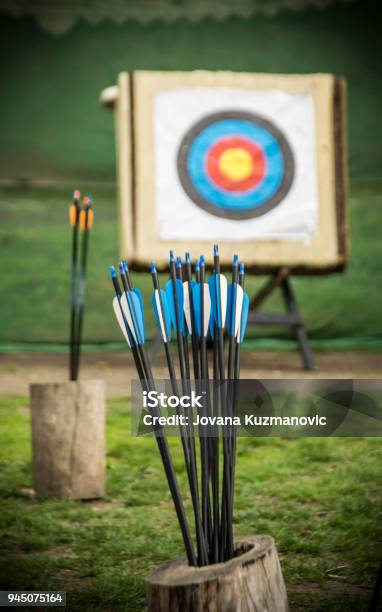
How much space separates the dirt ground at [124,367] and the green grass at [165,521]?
743mm

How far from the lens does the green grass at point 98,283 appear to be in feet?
15.5

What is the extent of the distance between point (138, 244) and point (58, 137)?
5.24 feet

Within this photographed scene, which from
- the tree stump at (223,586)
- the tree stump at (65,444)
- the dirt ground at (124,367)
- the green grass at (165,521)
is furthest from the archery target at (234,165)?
the tree stump at (223,586)

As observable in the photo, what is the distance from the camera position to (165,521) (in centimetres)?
218

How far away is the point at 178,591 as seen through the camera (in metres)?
1.26

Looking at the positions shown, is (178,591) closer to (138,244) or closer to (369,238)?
(138,244)

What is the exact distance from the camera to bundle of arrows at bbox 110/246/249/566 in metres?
1.35

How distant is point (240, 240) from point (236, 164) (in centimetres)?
37

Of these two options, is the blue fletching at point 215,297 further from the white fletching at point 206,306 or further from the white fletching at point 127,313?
the white fletching at point 127,313

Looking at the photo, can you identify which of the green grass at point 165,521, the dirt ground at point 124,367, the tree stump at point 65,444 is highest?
the dirt ground at point 124,367

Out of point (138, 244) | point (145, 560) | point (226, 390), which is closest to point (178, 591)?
point (226, 390)

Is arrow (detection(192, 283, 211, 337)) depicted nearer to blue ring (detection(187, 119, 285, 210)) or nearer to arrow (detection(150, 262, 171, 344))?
arrow (detection(150, 262, 171, 344))

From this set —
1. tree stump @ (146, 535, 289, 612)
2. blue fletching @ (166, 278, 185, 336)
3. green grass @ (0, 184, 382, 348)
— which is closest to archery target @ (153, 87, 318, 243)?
green grass @ (0, 184, 382, 348)

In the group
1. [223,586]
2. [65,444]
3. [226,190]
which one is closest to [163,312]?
[223,586]
